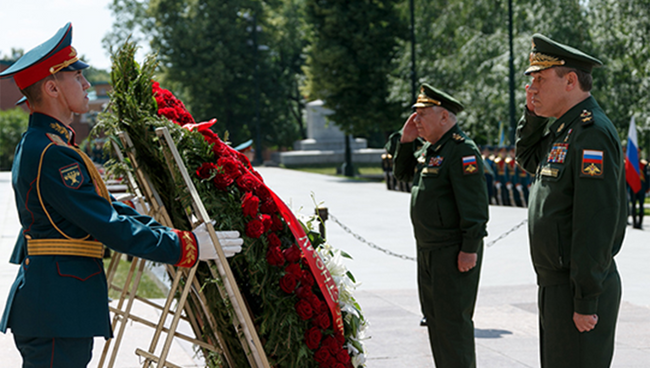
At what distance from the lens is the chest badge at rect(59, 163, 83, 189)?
2869 millimetres

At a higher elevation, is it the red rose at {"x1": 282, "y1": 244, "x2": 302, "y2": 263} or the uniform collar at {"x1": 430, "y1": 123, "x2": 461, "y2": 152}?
the uniform collar at {"x1": 430, "y1": 123, "x2": 461, "y2": 152}

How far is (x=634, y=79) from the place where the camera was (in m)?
23.0

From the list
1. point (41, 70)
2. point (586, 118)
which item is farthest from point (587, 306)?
point (41, 70)

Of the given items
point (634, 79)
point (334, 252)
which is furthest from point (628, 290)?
point (634, 79)

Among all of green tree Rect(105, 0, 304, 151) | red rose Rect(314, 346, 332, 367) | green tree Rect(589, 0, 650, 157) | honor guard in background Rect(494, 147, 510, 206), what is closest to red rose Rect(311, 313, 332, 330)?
red rose Rect(314, 346, 332, 367)

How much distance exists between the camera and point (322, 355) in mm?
3412

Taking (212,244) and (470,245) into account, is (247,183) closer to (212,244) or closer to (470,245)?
(212,244)

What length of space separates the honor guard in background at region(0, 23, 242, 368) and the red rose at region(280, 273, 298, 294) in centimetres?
45

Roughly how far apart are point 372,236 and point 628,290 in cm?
585

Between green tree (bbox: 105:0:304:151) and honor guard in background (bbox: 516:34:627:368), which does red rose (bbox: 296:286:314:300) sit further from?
green tree (bbox: 105:0:304:151)

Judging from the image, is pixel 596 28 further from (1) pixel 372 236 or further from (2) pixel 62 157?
(2) pixel 62 157

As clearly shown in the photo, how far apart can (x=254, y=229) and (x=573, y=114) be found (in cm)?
156

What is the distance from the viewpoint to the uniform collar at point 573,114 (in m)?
3.37

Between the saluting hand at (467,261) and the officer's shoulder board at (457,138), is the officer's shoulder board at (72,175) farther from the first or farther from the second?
the officer's shoulder board at (457,138)
